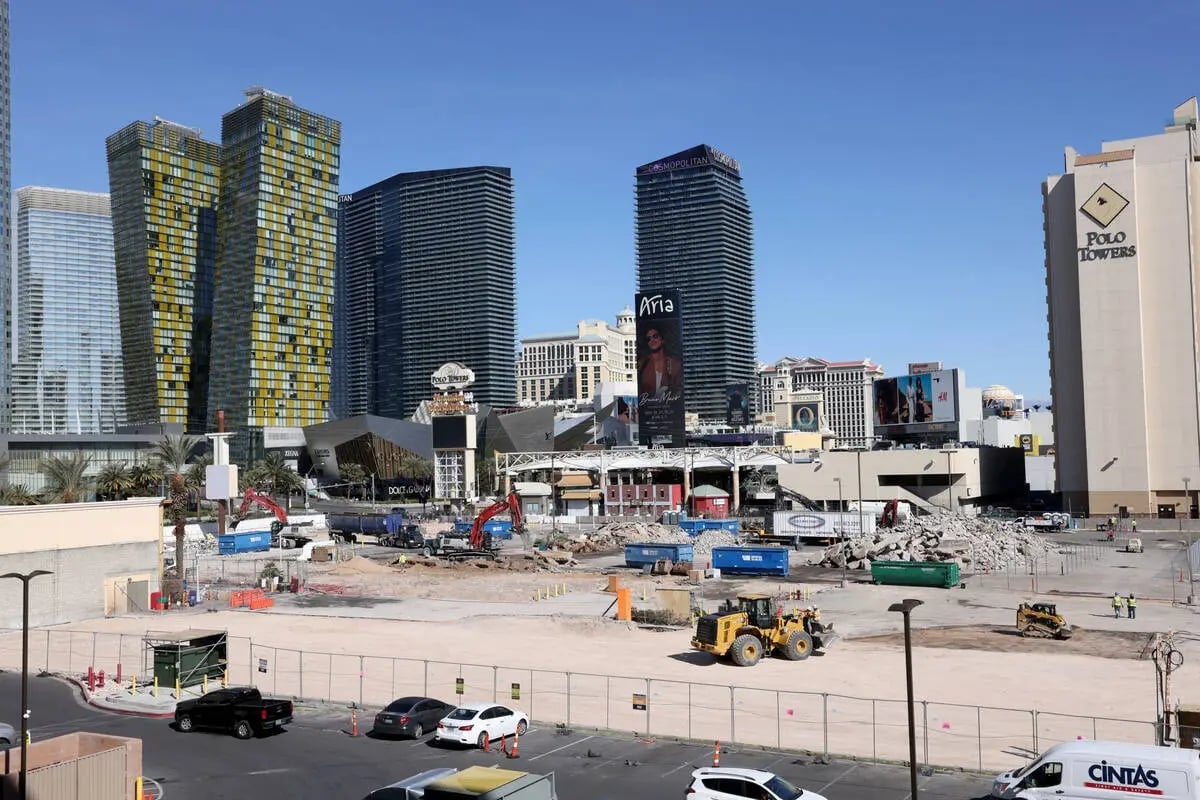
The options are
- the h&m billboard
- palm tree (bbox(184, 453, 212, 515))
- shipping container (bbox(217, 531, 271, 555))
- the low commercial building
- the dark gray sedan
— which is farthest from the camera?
the h&m billboard

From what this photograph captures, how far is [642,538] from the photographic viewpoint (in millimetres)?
99438

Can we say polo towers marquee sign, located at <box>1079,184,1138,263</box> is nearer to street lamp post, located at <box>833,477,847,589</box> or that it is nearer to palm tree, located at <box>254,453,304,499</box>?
street lamp post, located at <box>833,477,847,589</box>

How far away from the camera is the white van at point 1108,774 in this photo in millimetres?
20734

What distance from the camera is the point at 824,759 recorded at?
89.9 ft

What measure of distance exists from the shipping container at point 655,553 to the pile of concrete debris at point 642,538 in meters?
11.9

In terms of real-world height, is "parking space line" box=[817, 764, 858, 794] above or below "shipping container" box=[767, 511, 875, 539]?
below

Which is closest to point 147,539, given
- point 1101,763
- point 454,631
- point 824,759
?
point 454,631

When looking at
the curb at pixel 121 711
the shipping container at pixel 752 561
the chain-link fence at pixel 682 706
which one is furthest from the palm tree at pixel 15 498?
the curb at pixel 121 711

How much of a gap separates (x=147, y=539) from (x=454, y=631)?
21130 mm

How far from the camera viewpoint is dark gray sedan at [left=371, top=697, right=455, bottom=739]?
30.2 metres

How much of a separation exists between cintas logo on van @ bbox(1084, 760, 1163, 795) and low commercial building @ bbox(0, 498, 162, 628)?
1933 inches

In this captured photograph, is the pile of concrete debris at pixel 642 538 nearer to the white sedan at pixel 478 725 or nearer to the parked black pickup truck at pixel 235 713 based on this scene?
the white sedan at pixel 478 725

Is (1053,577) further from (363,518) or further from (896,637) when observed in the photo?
(363,518)

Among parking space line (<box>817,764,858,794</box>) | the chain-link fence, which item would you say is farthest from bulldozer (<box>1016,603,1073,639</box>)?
parking space line (<box>817,764,858,794</box>)
